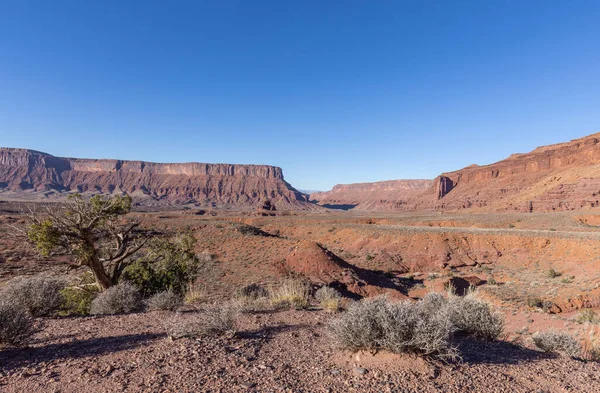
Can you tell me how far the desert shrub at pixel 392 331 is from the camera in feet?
11.9

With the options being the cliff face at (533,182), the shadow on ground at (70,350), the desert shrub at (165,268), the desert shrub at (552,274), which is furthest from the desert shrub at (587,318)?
the cliff face at (533,182)

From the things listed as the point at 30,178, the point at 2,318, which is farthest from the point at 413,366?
the point at 30,178

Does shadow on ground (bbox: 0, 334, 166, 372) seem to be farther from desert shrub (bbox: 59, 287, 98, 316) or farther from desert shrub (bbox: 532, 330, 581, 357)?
desert shrub (bbox: 532, 330, 581, 357)

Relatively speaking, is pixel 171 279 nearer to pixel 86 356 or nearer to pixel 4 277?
pixel 86 356

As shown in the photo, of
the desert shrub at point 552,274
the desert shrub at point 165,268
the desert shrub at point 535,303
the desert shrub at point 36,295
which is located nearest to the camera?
the desert shrub at point 36,295

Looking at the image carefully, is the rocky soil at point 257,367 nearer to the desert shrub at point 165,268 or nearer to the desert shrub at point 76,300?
the desert shrub at point 76,300

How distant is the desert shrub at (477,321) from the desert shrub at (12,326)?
23.2 ft

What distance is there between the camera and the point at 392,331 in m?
3.69

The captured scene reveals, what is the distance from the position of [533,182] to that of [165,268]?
102 meters

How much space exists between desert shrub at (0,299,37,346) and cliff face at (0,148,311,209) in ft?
485

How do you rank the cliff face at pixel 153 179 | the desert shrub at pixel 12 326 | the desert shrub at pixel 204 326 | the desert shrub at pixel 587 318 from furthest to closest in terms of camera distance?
the cliff face at pixel 153 179, the desert shrub at pixel 587 318, the desert shrub at pixel 204 326, the desert shrub at pixel 12 326

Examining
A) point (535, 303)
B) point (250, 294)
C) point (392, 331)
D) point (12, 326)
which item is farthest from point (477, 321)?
point (535, 303)

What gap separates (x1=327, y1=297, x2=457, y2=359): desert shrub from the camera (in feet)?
11.9

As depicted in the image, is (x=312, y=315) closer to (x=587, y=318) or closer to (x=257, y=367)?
(x=257, y=367)
